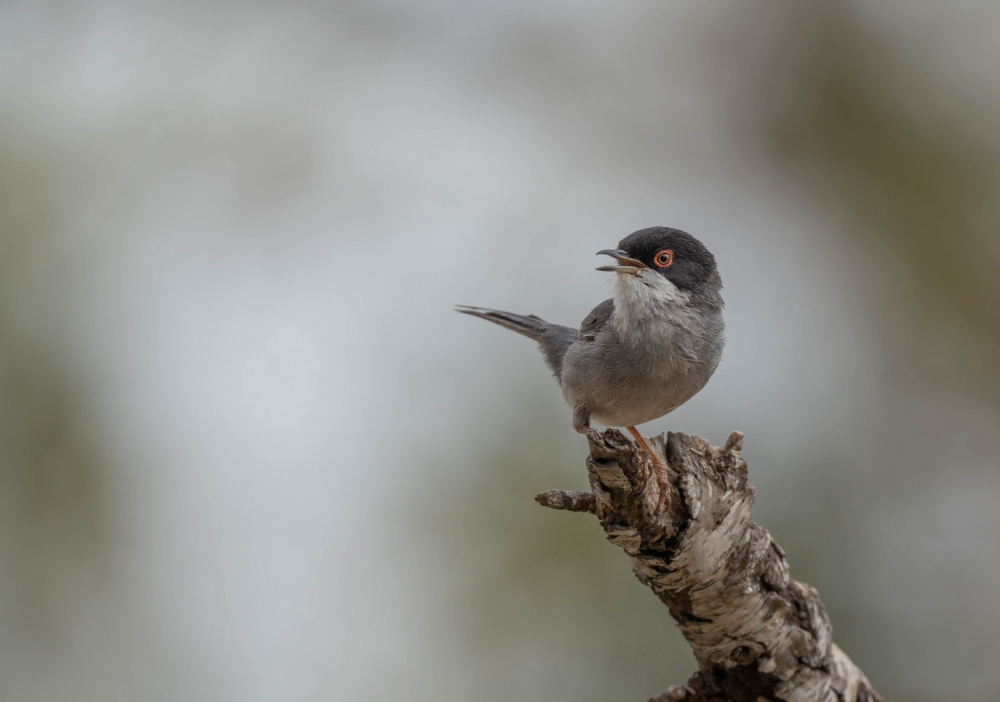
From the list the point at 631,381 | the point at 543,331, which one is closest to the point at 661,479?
the point at 631,381

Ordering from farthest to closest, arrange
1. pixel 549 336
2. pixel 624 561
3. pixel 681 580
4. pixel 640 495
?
pixel 624 561
pixel 549 336
pixel 681 580
pixel 640 495

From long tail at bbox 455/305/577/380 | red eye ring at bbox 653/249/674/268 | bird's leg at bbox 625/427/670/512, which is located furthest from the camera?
long tail at bbox 455/305/577/380

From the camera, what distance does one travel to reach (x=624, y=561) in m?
6.48

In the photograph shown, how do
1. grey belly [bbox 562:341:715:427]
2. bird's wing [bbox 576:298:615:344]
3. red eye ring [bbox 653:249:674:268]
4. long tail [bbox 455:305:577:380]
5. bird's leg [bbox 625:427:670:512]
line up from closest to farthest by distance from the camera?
bird's leg [bbox 625:427:670:512], grey belly [bbox 562:341:715:427], red eye ring [bbox 653:249:674:268], bird's wing [bbox 576:298:615:344], long tail [bbox 455:305:577:380]

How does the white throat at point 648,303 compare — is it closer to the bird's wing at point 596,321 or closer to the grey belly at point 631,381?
the grey belly at point 631,381

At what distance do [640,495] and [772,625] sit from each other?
1180mm

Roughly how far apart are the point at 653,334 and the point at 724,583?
1.22m

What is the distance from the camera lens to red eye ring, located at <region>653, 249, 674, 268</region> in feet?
12.9

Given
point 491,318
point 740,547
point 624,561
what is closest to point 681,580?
point 740,547

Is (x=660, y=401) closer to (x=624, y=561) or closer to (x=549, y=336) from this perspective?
(x=549, y=336)

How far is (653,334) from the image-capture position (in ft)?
12.6

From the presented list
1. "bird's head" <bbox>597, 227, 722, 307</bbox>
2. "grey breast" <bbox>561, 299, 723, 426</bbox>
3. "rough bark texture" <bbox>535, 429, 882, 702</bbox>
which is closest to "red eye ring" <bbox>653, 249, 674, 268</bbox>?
"bird's head" <bbox>597, 227, 722, 307</bbox>

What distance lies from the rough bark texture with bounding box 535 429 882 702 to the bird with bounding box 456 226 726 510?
0.22m

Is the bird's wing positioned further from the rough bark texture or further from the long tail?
the rough bark texture
